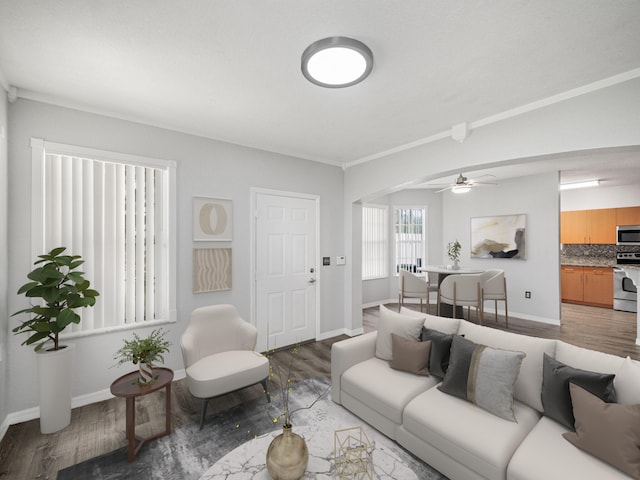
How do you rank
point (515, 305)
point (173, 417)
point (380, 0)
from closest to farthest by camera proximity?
1. point (380, 0)
2. point (173, 417)
3. point (515, 305)

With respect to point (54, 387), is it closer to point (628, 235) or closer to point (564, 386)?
point (564, 386)

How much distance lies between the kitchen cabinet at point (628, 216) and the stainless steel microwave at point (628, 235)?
4.0 inches

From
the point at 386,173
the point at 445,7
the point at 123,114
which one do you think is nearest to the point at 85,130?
the point at 123,114

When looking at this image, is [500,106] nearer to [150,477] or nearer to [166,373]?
[166,373]

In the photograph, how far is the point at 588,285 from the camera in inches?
260

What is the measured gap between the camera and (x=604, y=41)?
1800 mm

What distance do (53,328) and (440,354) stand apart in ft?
9.86

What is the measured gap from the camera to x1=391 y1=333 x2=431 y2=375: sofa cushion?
92.5 inches

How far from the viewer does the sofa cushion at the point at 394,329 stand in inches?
100

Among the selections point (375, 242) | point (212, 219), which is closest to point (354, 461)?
point (212, 219)

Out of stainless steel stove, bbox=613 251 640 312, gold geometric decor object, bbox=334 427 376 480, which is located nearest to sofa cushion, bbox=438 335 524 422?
gold geometric decor object, bbox=334 427 376 480

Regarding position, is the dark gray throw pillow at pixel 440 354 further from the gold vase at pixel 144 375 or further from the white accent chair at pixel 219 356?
the gold vase at pixel 144 375

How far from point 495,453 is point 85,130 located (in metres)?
3.97

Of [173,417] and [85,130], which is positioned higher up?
[85,130]
